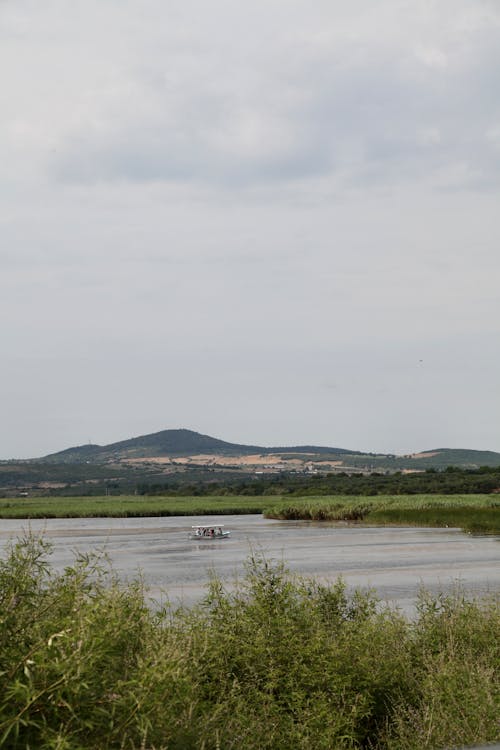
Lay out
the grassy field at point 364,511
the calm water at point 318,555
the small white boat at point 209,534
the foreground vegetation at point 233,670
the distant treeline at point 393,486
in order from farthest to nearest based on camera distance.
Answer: the distant treeline at point 393,486, the grassy field at point 364,511, the small white boat at point 209,534, the calm water at point 318,555, the foreground vegetation at point 233,670

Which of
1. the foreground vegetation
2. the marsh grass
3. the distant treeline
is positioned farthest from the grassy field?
the foreground vegetation

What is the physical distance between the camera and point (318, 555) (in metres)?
43.5

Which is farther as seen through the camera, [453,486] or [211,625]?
[453,486]

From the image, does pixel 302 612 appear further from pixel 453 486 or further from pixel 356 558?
pixel 453 486

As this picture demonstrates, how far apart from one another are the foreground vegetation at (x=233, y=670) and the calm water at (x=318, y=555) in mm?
5184

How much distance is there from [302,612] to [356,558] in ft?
95.3

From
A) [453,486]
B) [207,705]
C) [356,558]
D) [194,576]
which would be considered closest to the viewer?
[207,705]

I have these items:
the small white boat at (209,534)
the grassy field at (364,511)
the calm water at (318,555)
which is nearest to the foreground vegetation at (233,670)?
the calm water at (318,555)

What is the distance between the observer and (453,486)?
114375 millimetres

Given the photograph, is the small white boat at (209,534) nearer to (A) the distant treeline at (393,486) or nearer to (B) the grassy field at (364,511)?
(B) the grassy field at (364,511)

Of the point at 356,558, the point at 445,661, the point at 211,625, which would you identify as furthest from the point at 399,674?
the point at 356,558

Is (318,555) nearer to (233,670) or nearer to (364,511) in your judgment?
(233,670)

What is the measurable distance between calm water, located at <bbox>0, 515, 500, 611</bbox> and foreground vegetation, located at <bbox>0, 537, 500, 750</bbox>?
5.18 m

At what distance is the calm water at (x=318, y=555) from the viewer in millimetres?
29875
